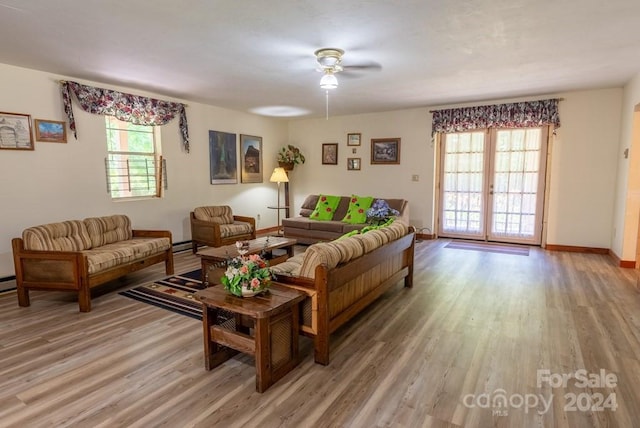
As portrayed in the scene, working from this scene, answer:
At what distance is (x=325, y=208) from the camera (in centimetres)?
669

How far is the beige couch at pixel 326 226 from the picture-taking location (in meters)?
6.00

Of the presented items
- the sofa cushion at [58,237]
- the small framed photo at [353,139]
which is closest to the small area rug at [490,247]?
the small framed photo at [353,139]

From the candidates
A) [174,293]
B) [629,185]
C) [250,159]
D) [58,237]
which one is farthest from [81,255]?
[629,185]

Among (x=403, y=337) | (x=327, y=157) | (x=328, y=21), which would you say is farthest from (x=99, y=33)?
(x=327, y=157)

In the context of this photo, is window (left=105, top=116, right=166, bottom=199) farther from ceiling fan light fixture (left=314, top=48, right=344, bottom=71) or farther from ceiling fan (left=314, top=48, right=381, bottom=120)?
ceiling fan light fixture (left=314, top=48, right=344, bottom=71)

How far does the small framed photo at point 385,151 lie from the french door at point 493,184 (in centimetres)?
84

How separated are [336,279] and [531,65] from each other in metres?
3.37

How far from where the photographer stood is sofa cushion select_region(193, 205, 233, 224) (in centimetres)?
569

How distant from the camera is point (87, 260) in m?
3.39

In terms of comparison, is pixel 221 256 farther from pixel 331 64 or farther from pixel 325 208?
pixel 325 208

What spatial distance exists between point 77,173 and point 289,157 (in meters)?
4.24

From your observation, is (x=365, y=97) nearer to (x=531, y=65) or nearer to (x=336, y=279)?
(x=531, y=65)

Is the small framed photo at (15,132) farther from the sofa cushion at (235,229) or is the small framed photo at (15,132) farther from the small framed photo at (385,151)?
the small framed photo at (385,151)

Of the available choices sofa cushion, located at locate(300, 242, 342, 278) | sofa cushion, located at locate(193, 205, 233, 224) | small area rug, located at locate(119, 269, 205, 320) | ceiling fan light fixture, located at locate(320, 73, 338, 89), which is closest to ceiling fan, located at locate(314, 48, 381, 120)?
ceiling fan light fixture, located at locate(320, 73, 338, 89)
